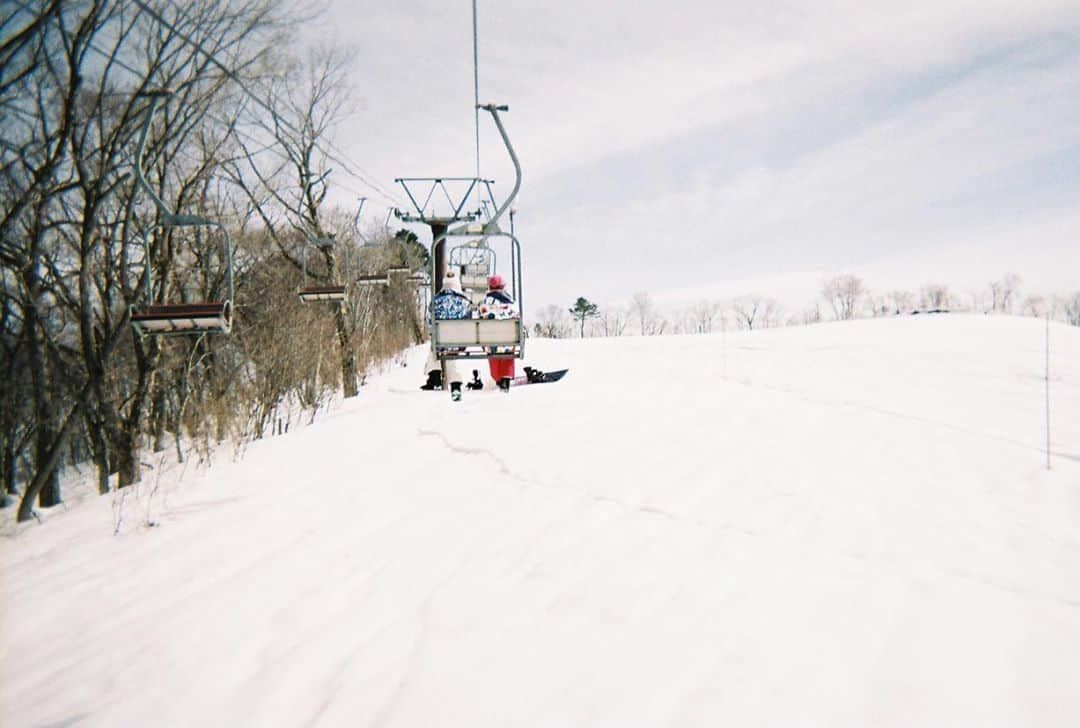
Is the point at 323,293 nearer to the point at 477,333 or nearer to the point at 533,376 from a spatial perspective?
the point at 533,376

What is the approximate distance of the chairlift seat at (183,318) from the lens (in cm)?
622

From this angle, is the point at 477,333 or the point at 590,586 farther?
the point at 477,333

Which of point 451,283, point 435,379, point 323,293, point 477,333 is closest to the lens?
point 477,333

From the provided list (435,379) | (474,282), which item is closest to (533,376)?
(435,379)

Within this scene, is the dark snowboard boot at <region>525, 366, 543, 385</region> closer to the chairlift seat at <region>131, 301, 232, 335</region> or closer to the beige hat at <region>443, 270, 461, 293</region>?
the beige hat at <region>443, 270, 461, 293</region>

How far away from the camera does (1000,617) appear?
2406 millimetres

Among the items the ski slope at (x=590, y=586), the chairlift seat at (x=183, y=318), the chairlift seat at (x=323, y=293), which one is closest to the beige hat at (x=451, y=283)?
the ski slope at (x=590, y=586)

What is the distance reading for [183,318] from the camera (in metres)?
6.25

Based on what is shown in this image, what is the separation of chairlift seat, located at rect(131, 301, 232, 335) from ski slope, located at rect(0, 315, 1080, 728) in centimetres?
184

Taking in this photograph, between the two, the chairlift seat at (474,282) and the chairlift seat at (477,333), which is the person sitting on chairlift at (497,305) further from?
the chairlift seat at (474,282)

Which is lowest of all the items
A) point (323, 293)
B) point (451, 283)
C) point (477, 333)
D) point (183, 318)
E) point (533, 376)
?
point (533, 376)

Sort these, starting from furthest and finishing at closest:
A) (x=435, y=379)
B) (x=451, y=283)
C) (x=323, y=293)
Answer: (x=323, y=293), (x=435, y=379), (x=451, y=283)

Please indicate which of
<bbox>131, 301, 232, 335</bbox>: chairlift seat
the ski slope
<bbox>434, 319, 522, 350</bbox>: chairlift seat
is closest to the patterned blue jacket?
<bbox>434, 319, 522, 350</bbox>: chairlift seat

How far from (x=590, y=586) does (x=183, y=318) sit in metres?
5.71
